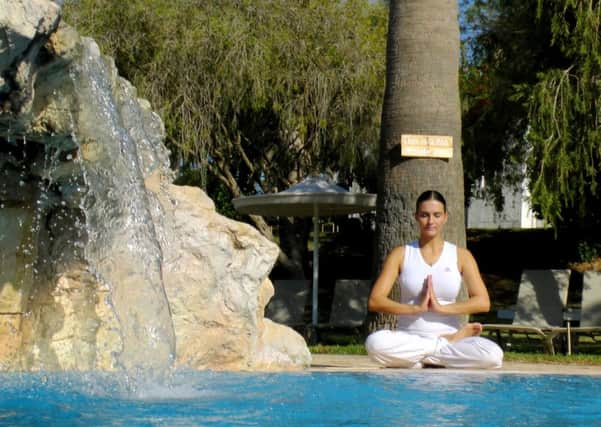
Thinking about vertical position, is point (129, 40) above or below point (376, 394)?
above

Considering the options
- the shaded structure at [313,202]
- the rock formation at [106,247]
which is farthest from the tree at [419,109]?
the shaded structure at [313,202]

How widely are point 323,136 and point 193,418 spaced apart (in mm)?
16707

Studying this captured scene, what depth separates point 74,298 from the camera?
6203 millimetres

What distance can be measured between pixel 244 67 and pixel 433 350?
14140 millimetres

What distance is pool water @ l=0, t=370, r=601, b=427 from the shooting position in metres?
4.53

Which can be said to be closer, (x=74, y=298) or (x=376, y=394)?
(x=376, y=394)

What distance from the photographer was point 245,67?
64.2ft

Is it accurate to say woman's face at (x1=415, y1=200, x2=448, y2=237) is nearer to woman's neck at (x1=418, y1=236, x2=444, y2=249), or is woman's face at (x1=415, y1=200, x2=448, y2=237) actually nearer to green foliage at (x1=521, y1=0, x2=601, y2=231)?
woman's neck at (x1=418, y1=236, x2=444, y2=249)

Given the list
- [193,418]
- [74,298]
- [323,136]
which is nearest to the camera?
[193,418]

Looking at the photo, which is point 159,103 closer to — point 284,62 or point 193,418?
point 284,62

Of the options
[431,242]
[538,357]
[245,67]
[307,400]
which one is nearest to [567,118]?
[538,357]

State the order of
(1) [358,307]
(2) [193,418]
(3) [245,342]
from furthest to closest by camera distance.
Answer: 1. (1) [358,307]
2. (3) [245,342]
3. (2) [193,418]

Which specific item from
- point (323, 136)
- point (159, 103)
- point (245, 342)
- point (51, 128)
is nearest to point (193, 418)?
point (51, 128)

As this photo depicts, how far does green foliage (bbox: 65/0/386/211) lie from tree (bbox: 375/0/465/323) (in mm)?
9250
